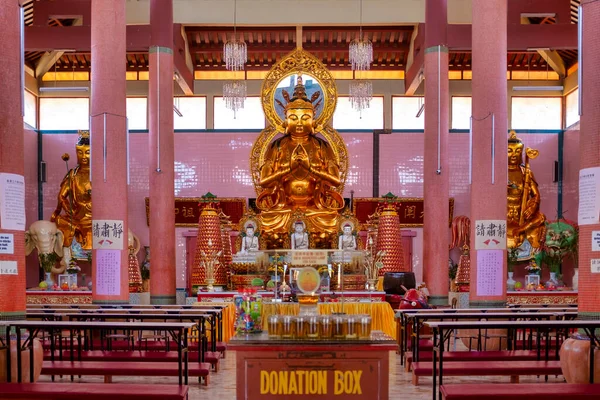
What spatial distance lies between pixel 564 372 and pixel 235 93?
34.4 feet

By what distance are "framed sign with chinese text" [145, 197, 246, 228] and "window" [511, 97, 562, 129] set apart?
6.45 m

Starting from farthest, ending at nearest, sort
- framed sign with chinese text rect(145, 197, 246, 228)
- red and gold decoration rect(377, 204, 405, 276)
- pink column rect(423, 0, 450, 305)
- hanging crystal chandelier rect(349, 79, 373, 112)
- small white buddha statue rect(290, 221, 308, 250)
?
framed sign with chinese text rect(145, 197, 246, 228), hanging crystal chandelier rect(349, 79, 373, 112), red and gold decoration rect(377, 204, 405, 276), small white buddha statue rect(290, 221, 308, 250), pink column rect(423, 0, 450, 305)

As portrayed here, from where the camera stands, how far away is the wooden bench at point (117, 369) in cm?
709

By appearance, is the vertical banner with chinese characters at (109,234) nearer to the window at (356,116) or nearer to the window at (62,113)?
the window at (62,113)

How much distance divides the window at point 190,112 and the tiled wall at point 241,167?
90 centimetres

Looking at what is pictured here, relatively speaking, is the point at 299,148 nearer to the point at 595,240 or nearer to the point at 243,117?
the point at 243,117

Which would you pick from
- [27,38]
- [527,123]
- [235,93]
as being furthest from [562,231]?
[27,38]

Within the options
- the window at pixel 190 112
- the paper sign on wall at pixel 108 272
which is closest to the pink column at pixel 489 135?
the paper sign on wall at pixel 108 272

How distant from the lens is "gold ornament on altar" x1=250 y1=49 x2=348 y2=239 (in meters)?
16.4

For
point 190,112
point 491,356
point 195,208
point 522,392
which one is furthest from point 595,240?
point 190,112

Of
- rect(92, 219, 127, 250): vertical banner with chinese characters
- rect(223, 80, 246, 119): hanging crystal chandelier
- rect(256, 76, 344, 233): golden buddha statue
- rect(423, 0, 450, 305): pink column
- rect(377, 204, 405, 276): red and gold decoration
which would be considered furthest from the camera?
rect(256, 76, 344, 233): golden buddha statue

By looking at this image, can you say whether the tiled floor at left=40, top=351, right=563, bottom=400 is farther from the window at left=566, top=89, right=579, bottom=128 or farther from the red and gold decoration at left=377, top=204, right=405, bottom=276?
the window at left=566, top=89, right=579, bottom=128

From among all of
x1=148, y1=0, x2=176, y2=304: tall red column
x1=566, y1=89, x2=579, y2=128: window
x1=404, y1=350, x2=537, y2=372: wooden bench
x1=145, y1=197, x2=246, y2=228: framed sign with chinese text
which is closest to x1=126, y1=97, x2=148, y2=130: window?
x1=145, y1=197, x2=246, y2=228: framed sign with chinese text

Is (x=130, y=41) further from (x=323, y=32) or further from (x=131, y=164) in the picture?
(x=323, y=32)
